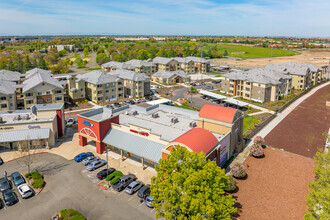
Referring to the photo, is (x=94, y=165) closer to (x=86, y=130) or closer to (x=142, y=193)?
(x=86, y=130)

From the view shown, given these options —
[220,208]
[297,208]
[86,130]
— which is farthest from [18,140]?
[297,208]

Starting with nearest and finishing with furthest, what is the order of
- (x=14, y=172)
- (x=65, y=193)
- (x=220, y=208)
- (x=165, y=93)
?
(x=220, y=208)
(x=65, y=193)
(x=14, y=172)
(x=165, y=93)

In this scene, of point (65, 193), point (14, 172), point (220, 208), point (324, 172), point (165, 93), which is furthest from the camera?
point (165, 93)

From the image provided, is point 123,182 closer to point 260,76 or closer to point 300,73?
point 260,76

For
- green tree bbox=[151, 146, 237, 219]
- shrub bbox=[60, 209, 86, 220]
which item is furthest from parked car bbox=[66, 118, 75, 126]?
green tree bbox=[151, 146, 237, 219]

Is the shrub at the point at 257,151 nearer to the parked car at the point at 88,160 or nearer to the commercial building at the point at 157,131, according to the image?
the commercial building at the point at 157,131

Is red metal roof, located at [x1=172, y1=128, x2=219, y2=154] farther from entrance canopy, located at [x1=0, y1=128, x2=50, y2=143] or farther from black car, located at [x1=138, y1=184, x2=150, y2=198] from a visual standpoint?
entrance canopy, located at [x1=0, y1=128, x2=50, y2=143]

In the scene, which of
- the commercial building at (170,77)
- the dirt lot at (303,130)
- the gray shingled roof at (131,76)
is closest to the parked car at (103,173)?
the dirt lot at (303,130)
